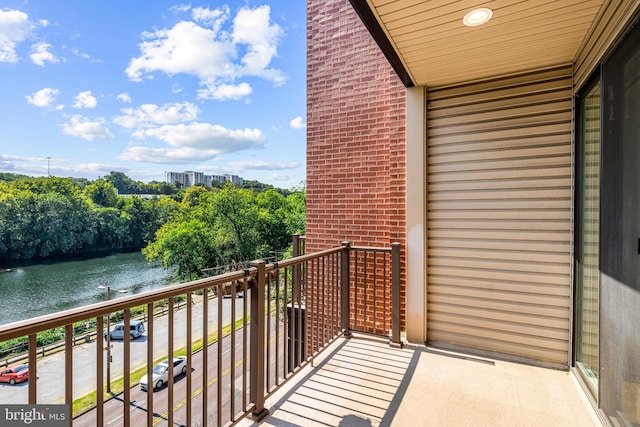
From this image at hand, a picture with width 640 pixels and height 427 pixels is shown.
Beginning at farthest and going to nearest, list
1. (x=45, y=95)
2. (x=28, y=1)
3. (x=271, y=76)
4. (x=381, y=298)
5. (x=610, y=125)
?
(x=45, y=95), (x=271, y=76), (x=28, y=1), (x=381, y=298), (x=610, y=125)

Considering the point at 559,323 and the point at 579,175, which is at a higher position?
the point at 579,175

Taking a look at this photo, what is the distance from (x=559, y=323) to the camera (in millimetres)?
2500

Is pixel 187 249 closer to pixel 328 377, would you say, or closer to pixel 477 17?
pixel 328 377

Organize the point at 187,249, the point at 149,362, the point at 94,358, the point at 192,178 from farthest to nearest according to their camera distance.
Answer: the point at 192,178 → the point at 187,249 → the point at 94,358 → the point at 149,362

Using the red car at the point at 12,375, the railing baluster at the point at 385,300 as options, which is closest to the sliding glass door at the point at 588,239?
the railing baluster at the point at 385,300

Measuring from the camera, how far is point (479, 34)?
6.73ft

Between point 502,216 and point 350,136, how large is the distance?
1.72 m

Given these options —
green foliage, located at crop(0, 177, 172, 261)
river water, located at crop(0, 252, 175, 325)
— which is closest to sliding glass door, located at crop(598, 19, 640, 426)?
river water, located at crop(0, 252, 175, 325)

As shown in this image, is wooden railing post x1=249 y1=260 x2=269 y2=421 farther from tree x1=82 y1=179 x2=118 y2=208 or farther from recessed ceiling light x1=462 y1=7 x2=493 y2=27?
tree x1=82 y1=179 x2=118 y2=208

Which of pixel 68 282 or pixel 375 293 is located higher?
pixel 375 293

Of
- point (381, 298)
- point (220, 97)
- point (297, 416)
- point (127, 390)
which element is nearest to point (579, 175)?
point (381, 298)

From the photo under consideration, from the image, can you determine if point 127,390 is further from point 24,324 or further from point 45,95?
point 45,95

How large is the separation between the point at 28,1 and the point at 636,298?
50800 millimetres

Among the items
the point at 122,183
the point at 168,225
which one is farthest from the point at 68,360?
the point at 122,183
